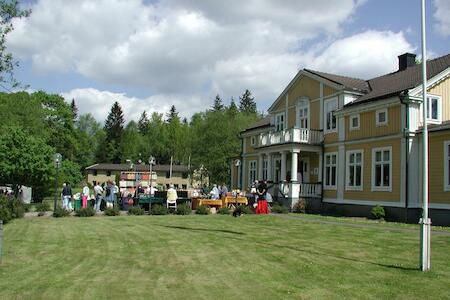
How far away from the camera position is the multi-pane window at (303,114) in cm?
3262

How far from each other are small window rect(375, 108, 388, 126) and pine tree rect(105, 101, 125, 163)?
91.6m

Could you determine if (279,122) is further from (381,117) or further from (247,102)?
(247,102)

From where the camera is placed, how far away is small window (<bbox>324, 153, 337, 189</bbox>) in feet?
96.3

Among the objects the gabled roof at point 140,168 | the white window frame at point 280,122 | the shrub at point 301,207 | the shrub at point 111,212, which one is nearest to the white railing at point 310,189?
the shrub at point 301,207

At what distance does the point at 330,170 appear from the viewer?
29.8m

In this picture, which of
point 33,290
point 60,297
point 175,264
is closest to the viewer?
point 60,297

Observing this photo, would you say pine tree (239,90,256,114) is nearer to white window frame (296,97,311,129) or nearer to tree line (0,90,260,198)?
tree line (0,90,260,198)

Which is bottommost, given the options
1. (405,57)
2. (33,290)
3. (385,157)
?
(33,290)

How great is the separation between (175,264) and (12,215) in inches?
545

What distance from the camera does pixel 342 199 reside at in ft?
92.1

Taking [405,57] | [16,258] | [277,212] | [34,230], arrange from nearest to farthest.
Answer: [16,258] → [34,230] → [277,212] → [405,57]

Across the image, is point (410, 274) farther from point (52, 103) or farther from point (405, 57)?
point (52, 103)

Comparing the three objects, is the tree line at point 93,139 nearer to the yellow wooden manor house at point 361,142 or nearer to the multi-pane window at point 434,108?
the yellow wooden manor house at point 361,142

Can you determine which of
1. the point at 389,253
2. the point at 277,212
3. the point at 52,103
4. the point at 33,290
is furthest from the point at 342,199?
the point at 52,103
